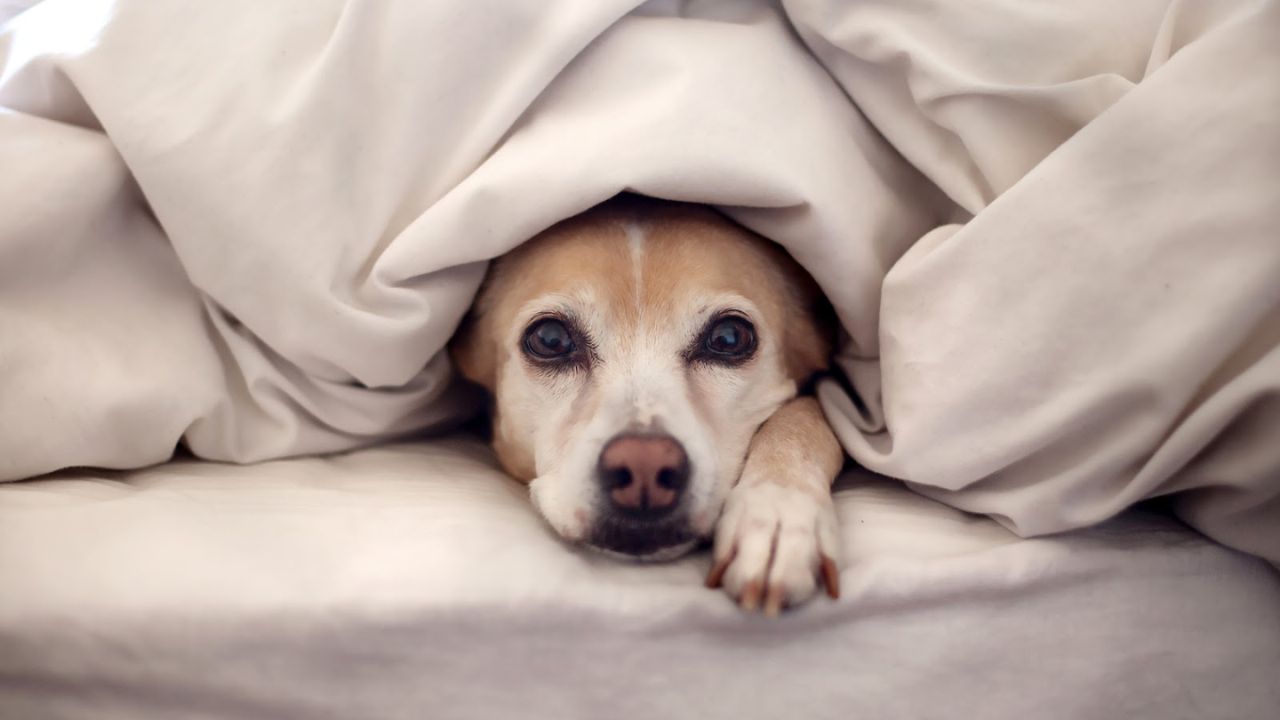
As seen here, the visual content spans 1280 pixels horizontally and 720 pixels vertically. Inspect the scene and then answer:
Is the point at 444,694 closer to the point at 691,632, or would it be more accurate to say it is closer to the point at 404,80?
the point at 691,632

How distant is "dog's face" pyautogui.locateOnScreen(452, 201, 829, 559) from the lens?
1324 mm

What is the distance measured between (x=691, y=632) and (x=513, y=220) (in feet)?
2.17

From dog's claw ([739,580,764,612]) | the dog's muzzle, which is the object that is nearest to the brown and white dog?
the dog's muzzle

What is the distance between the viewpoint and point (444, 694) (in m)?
0.99

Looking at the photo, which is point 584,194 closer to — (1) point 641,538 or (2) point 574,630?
(1) point 641,538

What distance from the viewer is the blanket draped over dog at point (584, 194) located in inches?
41.3

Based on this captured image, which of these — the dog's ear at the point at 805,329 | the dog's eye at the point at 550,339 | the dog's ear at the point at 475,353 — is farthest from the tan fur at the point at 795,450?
the dog's ear at the point at 475,353

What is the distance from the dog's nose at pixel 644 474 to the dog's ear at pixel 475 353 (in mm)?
481

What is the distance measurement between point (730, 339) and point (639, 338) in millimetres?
172

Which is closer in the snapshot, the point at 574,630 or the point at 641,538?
the point at 574,630

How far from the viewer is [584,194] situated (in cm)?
128

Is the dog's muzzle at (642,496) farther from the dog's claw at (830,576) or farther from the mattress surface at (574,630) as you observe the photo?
the dog's claw at (830,576)

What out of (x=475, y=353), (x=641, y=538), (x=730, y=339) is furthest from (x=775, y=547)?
(x=475, y=353)

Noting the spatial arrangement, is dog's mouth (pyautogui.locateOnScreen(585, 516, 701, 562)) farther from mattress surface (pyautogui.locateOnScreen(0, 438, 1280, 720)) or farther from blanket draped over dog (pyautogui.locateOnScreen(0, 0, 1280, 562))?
blanket draped over dog (pyautogui.locateOnScreen(0, 0, 1280, 562))
